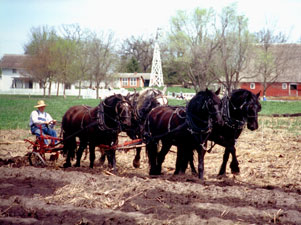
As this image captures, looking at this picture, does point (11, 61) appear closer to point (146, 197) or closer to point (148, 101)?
point (148, 101)

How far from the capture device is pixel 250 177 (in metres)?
9.11

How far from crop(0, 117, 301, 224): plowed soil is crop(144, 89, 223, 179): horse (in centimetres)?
61

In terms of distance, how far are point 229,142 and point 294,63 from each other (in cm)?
5407

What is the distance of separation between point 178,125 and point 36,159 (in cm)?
406

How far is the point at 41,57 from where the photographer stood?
50.9 metres

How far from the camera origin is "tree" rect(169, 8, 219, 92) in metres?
29.9

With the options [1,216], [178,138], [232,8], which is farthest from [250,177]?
[232,8]

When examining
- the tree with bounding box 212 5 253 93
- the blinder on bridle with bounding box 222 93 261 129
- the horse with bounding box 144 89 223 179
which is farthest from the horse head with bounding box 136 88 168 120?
the tree with bounding box 212 5 253 93

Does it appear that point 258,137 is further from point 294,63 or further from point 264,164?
point 294,63

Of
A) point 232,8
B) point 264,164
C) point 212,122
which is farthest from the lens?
point 232,8

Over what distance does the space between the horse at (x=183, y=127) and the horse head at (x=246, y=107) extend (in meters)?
0.78

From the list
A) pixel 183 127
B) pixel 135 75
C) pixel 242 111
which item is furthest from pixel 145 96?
pixel 135 75

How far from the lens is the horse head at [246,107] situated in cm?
850

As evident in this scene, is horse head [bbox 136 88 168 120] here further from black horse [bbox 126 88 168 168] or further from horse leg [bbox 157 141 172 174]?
horse leg [bbox 157 141 172 174]
